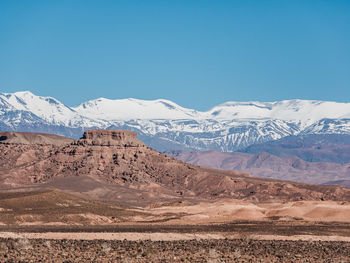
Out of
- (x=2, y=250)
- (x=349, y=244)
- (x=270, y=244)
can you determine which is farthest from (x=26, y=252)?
(x=349, y=244)

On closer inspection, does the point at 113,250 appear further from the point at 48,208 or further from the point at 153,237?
the point at 48,208

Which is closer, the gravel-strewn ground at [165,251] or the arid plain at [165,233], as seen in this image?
the gravel-strewn ground at [165,251]

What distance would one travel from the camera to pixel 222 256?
52531 millimetres

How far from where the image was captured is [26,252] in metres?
50.6

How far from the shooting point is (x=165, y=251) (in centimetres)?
5453

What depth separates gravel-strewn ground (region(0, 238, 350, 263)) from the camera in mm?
49656

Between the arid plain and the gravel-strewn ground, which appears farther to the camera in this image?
the arid plain

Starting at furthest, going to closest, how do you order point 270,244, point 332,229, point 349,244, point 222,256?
point 332,229 < point 349,244 < point 270,244 < point 222,256

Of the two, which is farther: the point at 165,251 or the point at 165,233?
the point at 165,233

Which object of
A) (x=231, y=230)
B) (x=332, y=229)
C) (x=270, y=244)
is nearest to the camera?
(x=270, y=244)

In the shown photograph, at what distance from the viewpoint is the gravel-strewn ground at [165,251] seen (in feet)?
163

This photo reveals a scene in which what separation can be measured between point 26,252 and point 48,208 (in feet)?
196

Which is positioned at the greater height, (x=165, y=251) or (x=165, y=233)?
(x=165, y=251)

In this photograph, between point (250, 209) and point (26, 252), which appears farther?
point (250, 209)
